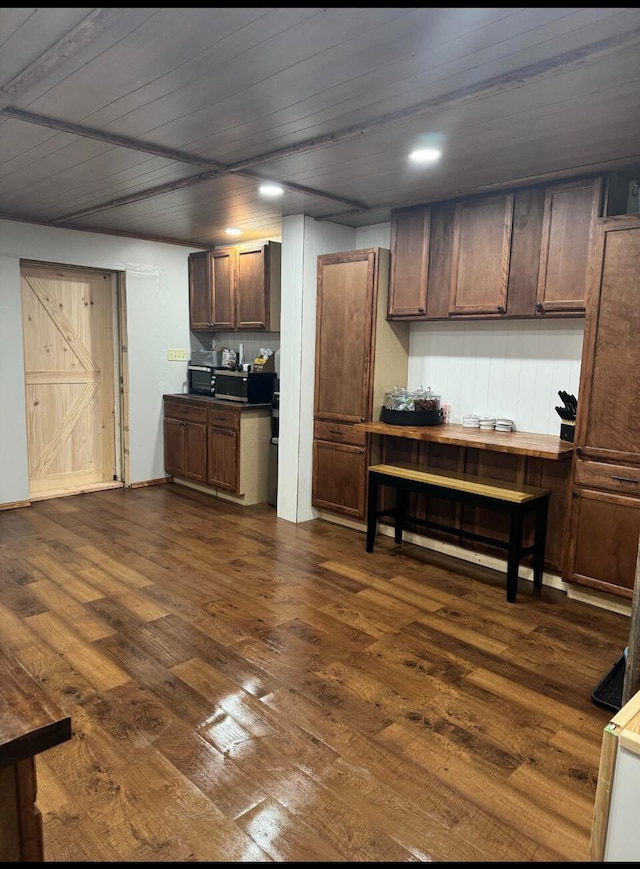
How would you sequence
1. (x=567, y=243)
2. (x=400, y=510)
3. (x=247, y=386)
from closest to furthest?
(x=567, y=243), (x=400, y=510), (x=247, y=386)

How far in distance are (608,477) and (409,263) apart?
6.46ft

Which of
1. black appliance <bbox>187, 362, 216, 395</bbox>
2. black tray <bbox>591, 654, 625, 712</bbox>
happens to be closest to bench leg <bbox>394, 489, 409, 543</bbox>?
black tray <bbox>591, 654, 625, 712</bbox>

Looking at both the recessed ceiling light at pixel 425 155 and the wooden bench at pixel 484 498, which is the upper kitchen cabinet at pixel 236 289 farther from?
the recessed ceiling light at pixel 425 155

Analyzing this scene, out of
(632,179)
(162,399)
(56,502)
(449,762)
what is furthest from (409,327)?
(56,502)

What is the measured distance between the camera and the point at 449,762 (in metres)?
2.06

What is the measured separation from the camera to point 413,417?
13.4ft

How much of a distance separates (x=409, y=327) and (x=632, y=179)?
5.70 ft

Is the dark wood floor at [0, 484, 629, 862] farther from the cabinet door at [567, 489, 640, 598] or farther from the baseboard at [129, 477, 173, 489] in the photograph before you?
the baseboard at [129, 477, 173, 489]

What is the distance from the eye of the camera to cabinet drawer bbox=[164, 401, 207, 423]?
552cm

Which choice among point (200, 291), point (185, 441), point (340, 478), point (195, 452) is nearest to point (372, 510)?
point (340, 478)

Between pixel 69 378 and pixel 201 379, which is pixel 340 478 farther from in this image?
pixel 69 378

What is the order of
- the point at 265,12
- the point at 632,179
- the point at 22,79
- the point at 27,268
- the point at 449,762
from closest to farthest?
the point at 265,12 < the point at 449,762 < the point at 22,79 < the point at 632,179 < the point at 27,268

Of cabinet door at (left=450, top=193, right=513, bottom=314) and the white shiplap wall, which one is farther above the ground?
cabinet door at (left=450, top=193, right=513, bottom=314)

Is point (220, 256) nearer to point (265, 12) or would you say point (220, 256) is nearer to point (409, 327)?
point (409, 327)
